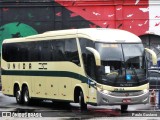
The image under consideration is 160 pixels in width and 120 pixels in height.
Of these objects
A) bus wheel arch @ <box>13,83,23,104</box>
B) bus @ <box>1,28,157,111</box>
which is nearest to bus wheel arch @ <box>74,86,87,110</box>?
bus @ <box>1,28,157,111</box>

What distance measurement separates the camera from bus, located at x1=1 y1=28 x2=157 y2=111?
1956cm

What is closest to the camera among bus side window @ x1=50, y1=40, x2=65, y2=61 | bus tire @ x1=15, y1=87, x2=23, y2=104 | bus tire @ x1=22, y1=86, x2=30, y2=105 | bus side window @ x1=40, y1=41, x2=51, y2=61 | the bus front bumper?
the bus front bumper

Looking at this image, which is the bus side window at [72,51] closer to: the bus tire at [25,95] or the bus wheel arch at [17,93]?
the bus tire at [25,95]

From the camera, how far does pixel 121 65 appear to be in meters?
19.7

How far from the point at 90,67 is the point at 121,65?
3.82 feet

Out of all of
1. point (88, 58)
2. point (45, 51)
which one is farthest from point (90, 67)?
point (45, 51)

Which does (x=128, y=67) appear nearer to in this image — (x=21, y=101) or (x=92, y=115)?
(x=92, y=115)

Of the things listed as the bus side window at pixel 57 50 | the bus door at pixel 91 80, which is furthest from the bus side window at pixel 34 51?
the bus door at pixel 91 80

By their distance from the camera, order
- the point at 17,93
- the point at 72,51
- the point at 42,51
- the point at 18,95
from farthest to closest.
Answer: the point at 17,93
the point at 18,95
the point at 42,51
the point at 72,51

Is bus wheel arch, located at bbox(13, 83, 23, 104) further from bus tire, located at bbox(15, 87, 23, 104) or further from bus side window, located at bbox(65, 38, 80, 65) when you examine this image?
bus side window, located at bbox(65, 38, 80, 65)

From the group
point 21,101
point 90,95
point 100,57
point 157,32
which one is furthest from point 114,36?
point 157,32

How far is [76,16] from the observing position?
44.1 m

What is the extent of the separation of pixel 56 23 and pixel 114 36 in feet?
79.0

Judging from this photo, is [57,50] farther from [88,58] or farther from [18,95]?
[18,95]
